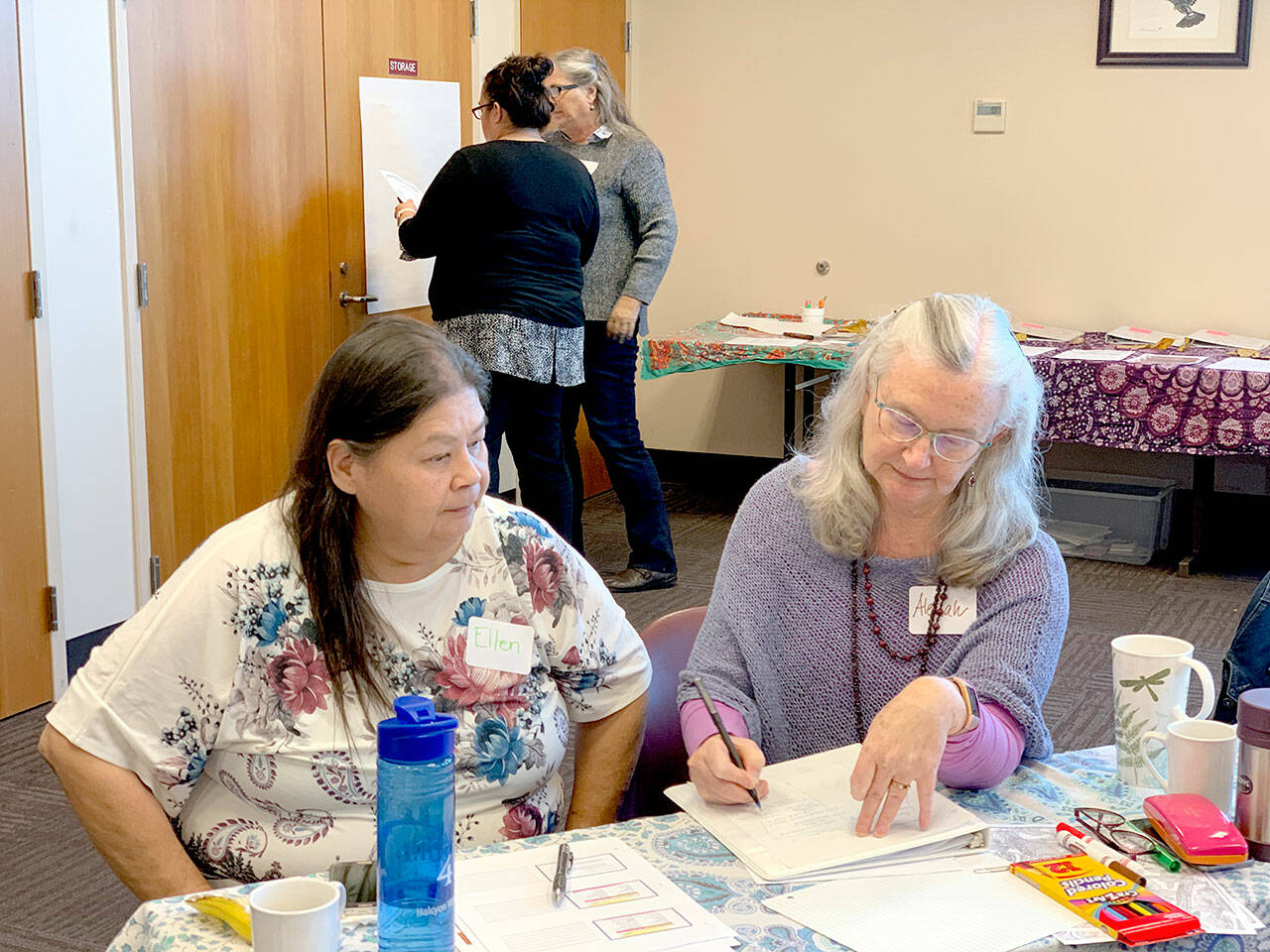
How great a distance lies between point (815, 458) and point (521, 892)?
0.78m

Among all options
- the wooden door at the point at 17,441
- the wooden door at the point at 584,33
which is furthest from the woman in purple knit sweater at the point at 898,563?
the wooden door at the point at 584,33

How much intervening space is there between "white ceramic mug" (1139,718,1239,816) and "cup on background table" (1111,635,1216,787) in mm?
92

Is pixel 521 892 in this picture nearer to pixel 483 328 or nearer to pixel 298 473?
pixel 298 473

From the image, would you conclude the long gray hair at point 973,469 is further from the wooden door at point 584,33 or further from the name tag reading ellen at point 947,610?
the wooden door at point 584,33

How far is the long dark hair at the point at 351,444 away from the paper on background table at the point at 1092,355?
367 cm

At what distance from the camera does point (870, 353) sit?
176 cm

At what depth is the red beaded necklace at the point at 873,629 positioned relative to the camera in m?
1.70

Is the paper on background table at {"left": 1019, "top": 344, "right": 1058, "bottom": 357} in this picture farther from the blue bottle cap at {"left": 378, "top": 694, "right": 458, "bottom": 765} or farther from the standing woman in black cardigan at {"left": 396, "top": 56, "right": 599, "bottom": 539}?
the blue bottle cap at {"left": 378, "top": 694, "right": 458, "bottom": 765}

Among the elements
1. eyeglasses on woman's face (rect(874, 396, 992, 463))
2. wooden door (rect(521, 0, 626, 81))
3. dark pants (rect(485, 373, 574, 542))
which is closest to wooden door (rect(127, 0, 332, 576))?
dark pants (rect(485, 373, 574, 542))

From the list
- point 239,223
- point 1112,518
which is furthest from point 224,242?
point 1112,518

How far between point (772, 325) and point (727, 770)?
4304 mm

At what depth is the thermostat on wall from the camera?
5.62 meters

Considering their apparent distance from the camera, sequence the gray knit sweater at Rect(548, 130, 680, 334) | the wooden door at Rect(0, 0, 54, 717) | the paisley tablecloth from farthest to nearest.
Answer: the paisley tablecloth < the gray knit sweater at Rect(548, 130, 680, 334) < the wooden door at Rect(0, 0, 54, 717)

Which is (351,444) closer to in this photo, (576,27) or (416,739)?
(416,739)
